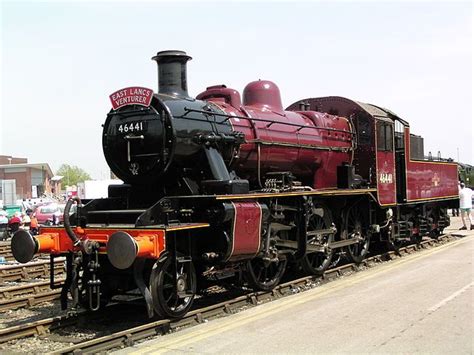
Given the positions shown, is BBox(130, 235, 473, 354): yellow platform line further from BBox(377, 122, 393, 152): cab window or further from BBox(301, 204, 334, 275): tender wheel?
BBox(377, 122, 393, 152): cab window

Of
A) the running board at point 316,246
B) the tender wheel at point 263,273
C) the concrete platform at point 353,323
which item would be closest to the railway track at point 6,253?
the tender wheel at point 263,273

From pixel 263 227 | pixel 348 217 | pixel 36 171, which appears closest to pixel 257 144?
pixel 263 227

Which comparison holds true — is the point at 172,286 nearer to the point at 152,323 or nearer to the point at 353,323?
the point at 152,323

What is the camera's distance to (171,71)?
801 cm

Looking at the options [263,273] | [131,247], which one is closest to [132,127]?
[131,247]

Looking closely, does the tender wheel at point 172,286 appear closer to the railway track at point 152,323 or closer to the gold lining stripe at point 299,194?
the railway track at point 152,323

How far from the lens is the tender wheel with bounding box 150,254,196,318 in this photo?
660cm

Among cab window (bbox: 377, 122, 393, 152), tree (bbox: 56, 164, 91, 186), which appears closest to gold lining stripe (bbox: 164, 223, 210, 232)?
cab window (bbox: 377, 122, 393, 152)

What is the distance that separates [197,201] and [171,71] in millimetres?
2098

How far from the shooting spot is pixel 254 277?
8.38 meters

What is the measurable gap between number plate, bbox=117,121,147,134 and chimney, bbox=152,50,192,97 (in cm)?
76

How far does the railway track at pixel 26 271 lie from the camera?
1162cm

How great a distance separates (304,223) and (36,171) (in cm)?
7255

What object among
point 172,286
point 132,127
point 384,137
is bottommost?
point 172,286
